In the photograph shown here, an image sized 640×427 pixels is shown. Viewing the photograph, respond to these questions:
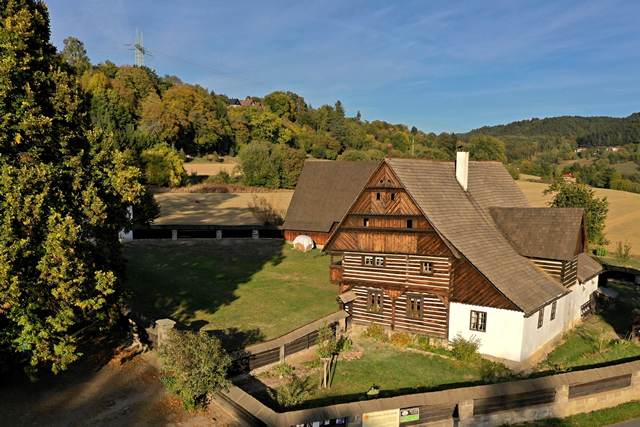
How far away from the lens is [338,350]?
19.6m

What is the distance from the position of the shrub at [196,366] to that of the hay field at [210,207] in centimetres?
3758

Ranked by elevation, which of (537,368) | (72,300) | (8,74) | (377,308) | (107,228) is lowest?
(537,368)

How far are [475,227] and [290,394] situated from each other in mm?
12541

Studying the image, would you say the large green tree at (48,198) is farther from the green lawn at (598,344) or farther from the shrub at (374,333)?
the green lawn at (598,344)

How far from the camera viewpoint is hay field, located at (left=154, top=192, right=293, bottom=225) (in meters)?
53.2

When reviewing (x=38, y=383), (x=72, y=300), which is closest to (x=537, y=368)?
(x=72, y=300)

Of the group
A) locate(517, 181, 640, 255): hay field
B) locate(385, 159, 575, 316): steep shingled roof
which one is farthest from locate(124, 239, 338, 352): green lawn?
locate(517, 181, 640, 255): hay field

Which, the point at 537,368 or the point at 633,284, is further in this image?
the point at 633,284

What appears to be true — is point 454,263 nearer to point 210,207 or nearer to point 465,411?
point 465,411

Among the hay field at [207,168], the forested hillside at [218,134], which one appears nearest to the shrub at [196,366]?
the forested hillside at [218,134]

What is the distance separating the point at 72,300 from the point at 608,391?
61.2ft

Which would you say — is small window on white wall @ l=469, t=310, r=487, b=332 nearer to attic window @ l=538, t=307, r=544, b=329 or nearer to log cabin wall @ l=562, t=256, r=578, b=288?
attic window @ l=538, t=307, r=544, b=329

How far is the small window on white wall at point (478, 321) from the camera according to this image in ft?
63.2

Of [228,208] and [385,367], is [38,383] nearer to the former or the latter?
[385,367]
